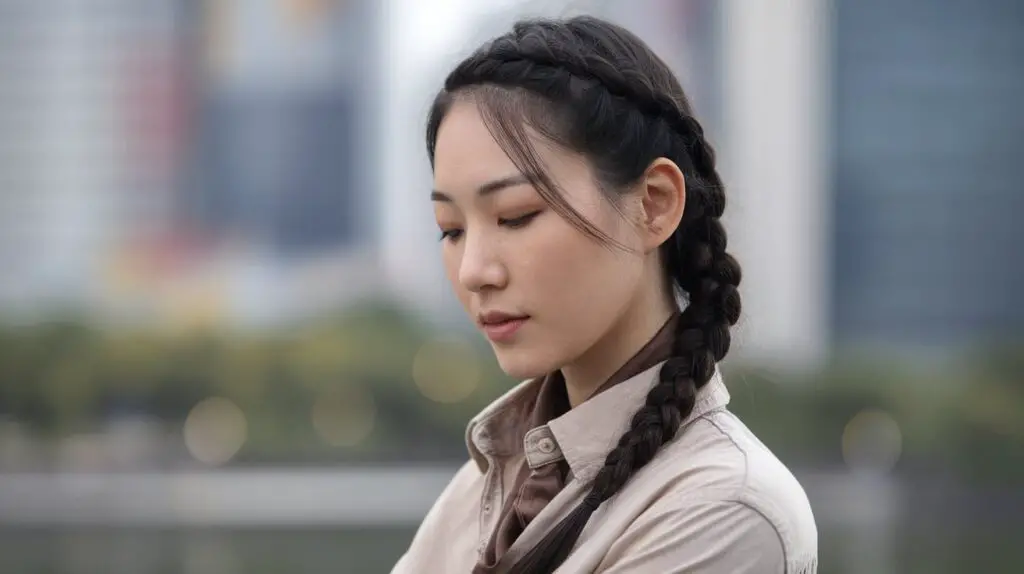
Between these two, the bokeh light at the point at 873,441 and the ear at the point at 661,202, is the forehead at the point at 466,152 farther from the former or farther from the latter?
the bokeh light at the point at 873,441

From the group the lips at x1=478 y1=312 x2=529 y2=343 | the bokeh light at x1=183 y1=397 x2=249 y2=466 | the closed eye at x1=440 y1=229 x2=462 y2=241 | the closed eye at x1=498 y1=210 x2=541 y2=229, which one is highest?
the closed eye at x1=498 y1=210 x2=541 y2=229

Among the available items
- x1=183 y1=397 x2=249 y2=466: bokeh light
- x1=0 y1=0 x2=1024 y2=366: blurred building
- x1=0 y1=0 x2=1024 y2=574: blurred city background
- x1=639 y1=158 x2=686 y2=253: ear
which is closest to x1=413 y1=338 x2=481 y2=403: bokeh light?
x1=0 y1=0 x2=1024 y2=574: blurred city background

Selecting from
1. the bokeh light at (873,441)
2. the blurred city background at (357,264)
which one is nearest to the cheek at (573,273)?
the blurred city background at (357,264)

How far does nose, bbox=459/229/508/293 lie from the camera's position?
3.40 feet

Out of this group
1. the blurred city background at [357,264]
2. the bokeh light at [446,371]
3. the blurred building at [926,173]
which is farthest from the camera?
the blurred building at [926,173]

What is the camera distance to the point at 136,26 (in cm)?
3155

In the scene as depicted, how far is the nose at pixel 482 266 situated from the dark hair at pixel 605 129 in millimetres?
53

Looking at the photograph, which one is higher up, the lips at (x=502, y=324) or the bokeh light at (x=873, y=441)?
the lips at (x=502, y=324)

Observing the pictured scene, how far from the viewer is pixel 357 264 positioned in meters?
31.9

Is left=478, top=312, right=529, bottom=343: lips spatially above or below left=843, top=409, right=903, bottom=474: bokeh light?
above

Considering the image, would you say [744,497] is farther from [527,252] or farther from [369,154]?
[369,154]

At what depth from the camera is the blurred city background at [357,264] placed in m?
17.6

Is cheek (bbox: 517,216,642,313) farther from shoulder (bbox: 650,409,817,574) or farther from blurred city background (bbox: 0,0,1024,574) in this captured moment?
blurred city background (bbox: 0,0,1024,574)

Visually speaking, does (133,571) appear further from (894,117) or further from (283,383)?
(894,117)
